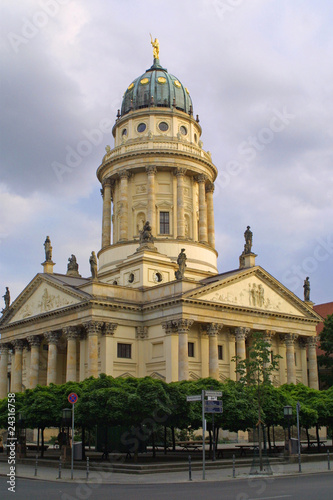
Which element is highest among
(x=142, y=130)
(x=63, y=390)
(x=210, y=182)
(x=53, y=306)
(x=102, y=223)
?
(x=142, y=130)

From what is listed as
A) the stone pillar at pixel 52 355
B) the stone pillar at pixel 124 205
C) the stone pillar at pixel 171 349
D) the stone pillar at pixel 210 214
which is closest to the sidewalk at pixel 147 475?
the stone pillar at pixel 171 349

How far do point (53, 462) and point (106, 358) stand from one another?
20535 millimetres

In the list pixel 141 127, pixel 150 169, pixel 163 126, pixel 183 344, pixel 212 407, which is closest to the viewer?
pixel 212 407

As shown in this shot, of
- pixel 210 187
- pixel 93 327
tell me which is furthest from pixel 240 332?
pixel 210 187

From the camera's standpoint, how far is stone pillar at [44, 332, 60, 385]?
57844 mm

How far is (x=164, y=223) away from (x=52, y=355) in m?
19.9

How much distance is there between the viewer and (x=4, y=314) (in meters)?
67.1

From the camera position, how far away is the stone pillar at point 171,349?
172 ft

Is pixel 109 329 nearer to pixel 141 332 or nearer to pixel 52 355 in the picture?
pixel 141 332

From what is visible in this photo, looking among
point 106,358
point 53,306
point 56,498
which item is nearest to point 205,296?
point 106,358

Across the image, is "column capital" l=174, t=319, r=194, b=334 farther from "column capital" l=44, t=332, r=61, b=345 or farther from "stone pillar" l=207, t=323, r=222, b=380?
"column capital" l=44, t=332, r=61, b=345

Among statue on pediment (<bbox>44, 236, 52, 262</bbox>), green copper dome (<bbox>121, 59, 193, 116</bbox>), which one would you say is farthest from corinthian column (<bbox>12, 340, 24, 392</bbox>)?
green copper dome (<bbox>121, 59, 193, 116</bbox>)

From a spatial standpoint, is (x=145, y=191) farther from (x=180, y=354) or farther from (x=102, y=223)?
(x=180, y=354)

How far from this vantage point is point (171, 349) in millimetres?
52938
